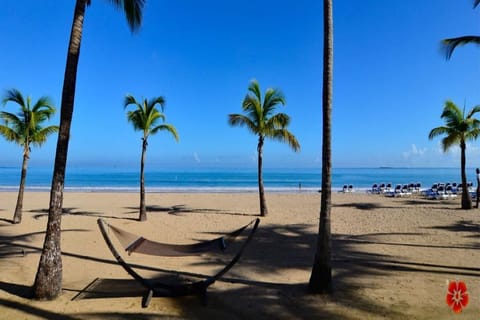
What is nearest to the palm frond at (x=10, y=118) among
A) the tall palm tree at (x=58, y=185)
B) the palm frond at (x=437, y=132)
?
the tall palm tree at (x=58, y=185)

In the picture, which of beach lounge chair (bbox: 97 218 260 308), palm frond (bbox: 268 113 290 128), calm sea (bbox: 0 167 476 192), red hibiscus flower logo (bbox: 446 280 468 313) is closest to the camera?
red hibiscus flower logo (bbox: 446 280 468 313)

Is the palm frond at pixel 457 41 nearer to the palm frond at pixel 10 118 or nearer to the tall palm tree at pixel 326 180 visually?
the tall palm tree at pixel 326 180

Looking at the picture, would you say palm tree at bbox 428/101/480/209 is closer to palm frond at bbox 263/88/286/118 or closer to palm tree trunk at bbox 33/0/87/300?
palm frond at bbox 263/88/286/118

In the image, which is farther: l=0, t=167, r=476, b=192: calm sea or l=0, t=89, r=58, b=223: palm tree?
l=0, t=167, r=476, b=192: calm sea

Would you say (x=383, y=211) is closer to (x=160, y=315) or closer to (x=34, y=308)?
(x=160, y=315)

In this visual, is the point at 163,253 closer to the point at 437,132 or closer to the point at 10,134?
the point at 10,134

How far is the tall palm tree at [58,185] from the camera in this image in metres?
4.66

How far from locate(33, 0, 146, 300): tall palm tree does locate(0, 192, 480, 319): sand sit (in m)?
0.25

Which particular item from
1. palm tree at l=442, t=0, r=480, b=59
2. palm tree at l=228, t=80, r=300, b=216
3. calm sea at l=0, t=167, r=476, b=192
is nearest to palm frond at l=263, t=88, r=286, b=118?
palm tree at l=228, t=80, r=300, b=216

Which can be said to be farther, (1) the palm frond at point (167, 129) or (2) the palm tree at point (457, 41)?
(1) the palm frond at point (167, 129)

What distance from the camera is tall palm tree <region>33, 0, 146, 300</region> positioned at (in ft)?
15.3

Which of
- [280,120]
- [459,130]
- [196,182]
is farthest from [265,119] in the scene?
[196,182]

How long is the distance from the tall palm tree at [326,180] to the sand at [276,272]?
263 mm

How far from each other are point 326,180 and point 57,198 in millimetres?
4137
